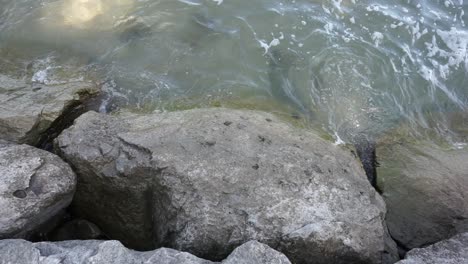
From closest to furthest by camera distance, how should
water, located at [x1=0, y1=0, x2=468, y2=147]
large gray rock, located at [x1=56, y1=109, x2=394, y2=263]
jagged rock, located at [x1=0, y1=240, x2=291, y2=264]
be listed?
1. jagged rock, located at [x1=0, y1=240, x2=291, y2=264]
2. large gray rock, located at [x1=56, y1=109, x2=394, y2=263]
3. water, located at [x1=0, y1=0, x2=468, y2=147]

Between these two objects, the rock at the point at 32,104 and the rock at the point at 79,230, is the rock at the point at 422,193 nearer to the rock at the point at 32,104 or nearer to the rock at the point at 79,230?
the rock at the point at 79,230

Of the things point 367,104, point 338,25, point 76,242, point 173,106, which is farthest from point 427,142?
point 76,242

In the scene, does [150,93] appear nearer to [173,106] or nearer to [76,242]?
[173,106]

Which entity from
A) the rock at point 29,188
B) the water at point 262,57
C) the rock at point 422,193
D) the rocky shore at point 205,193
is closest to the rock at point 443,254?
the rocky shore at point 205,193

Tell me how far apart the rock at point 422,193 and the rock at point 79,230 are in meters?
2.90

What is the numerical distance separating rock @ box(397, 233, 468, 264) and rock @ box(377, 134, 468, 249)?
744 millimetres

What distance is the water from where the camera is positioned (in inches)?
241

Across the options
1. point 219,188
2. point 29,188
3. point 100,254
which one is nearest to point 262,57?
point 219,188

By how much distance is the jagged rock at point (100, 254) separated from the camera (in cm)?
332

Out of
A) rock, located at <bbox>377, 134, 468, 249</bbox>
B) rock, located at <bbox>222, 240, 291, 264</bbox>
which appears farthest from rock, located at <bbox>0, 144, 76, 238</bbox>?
rock, located at <bbox>377, 134, 468, 249</bbox>

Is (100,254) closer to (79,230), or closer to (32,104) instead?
(79,230)

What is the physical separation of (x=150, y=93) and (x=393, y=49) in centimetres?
359

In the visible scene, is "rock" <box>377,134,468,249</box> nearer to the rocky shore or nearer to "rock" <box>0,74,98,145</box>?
the rocky shore

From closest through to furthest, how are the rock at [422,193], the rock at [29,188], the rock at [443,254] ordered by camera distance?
the rock at [29,188] → the rock at [443,254] → the rock at [422,193]
